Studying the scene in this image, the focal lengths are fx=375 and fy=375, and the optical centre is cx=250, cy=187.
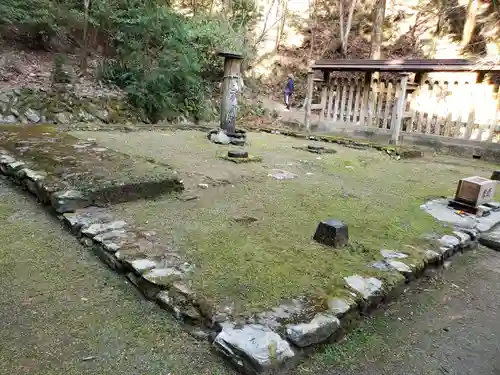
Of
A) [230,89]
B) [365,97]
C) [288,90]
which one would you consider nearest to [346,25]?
[288,90]

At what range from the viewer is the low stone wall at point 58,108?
7.17 metres

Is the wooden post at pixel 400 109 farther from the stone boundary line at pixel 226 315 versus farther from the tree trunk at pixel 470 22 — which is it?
the tree trunk at pixel 470 22

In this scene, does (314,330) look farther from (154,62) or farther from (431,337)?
(154,62)

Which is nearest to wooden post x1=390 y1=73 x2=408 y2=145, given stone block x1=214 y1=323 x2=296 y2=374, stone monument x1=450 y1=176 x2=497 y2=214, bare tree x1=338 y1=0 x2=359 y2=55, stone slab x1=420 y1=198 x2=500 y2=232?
stone monument x1=450 y1=176 x2=497 y2=214

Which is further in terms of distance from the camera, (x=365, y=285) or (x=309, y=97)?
(x=309, y=97)

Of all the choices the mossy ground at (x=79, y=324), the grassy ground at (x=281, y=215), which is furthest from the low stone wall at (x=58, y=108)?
the mossy ground at (x=79, y=324)

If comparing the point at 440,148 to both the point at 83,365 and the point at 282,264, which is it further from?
the point at 83,365

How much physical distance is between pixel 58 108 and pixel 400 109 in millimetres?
7236

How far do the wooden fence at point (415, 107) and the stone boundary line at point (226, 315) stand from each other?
17.9 feet

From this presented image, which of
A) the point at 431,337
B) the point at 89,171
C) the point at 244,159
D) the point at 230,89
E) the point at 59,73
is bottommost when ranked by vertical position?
the point at 431,337

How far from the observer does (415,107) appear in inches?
332

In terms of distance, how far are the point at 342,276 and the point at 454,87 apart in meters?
7.17

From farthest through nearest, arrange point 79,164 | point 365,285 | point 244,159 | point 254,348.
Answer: point 244,159, point 79,164, point 365,285, point 254,348

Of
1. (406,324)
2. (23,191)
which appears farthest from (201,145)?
(406,324)
